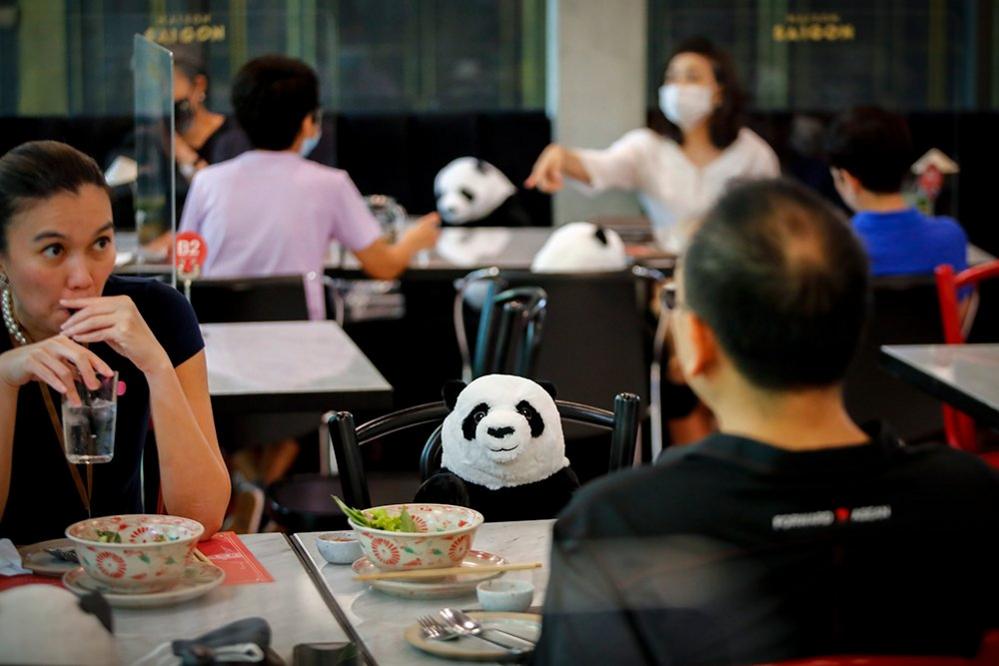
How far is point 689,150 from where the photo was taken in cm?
579

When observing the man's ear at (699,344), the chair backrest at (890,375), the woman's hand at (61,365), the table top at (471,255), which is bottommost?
the chair backrest at (890,375)

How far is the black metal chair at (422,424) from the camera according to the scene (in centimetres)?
194

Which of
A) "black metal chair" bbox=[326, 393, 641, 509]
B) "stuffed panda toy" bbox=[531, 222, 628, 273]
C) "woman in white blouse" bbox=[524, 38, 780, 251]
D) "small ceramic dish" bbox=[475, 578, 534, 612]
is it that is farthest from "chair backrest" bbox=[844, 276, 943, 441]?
"small ceramic dish" bbox=[475, 578, 534, 612]

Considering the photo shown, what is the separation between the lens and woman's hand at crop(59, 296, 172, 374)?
186 cm

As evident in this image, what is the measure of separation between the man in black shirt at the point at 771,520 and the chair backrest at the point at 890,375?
2.56 metres

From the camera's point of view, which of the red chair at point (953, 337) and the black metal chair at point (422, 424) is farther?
the red chair at point (953, 337)

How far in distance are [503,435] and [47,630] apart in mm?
878

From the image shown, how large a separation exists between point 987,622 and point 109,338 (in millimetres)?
1171

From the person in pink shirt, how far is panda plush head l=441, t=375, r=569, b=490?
2.06 metres

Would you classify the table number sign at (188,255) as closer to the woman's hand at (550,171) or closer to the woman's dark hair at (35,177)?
the woman's dark hair at (35,177)

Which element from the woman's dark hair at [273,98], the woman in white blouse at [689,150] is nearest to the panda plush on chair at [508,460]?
the woman's dark hair at [273,98]

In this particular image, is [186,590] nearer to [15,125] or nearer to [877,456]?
[877,456]

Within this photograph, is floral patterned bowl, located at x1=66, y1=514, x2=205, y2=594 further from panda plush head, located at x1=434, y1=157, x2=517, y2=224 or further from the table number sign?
panda plush head, located at x1=434, y1=157, x2=517, y2=224

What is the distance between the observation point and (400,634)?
4.66ft
